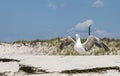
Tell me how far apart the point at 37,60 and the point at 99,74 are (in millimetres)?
2113

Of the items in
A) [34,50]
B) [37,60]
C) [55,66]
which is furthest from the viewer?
[34,50]

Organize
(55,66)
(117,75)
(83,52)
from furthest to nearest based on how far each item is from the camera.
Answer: (83,52) < (55,66) < (117,75)

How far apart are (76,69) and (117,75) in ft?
3.07

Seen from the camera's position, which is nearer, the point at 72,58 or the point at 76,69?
the point at 76,69

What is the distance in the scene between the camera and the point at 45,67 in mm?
9766

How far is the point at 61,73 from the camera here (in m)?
9.27

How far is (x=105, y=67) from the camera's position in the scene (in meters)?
9.04

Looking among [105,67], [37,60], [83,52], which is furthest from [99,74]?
[83,52]

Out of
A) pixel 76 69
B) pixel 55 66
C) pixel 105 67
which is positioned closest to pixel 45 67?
pixel 55 66

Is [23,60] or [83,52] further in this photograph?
[83,52]

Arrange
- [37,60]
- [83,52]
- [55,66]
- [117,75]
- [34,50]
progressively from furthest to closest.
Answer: [34,50], [83,52], [37,60], [55,66], [117,75]

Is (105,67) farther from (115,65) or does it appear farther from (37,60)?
(37,60)

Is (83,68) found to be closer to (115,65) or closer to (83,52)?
(115,65)

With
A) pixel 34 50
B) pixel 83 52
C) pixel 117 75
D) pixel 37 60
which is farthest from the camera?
pixel 34 50
